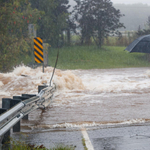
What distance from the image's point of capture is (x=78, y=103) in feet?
31.6

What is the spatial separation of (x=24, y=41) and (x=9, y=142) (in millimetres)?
16563

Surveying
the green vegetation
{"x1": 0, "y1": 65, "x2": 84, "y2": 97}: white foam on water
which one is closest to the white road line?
{"x1": 0, "y1": 65, "x2": 84, "y2": 97}: white foam on water

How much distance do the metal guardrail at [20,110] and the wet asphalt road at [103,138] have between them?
0.44 metres

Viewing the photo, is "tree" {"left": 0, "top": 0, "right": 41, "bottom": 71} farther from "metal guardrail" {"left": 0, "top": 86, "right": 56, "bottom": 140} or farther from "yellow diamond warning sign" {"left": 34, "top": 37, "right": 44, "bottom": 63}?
"metal guardrail" {"left": 0, "top": 86, "right": 56, "bottom": 140}

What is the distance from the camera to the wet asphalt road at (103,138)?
17.3 ft

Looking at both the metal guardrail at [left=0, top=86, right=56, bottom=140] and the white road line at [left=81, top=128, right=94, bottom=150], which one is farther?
the white road line at [left=81, top=128, right=94, bottom=150]

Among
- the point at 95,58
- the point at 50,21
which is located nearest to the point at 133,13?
the point at 50,21

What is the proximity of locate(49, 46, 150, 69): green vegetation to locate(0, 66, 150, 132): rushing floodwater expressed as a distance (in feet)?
49.4

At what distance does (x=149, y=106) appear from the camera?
916 cm

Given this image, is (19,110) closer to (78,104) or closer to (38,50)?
(78,104)

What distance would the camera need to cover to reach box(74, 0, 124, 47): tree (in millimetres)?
36562

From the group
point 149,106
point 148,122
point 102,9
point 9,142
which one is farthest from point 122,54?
point 9,142

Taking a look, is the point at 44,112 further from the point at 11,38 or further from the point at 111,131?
the point at 11,38

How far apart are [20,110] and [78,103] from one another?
3848 mm
